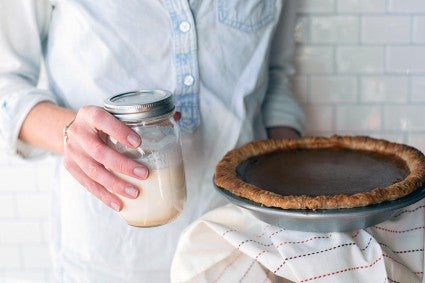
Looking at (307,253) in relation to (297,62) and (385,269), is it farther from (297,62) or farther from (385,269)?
(297,62)

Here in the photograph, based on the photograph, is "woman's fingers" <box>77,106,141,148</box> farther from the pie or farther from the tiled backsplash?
the tiled backsplash

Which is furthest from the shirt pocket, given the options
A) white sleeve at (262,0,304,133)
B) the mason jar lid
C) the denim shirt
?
the mason jar lid

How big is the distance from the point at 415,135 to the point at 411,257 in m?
0.45

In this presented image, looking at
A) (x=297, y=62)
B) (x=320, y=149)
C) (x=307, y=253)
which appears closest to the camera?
(x=307, y=253)

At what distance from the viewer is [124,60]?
729 millimetres

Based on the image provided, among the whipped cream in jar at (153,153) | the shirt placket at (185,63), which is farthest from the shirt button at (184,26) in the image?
the whipped cream in jar at (153,153)

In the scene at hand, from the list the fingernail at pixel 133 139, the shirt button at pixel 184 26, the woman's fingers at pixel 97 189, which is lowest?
the woman's fingers at pixel 97 189

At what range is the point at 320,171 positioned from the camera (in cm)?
64

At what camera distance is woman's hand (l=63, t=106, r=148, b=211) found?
1.77 ft

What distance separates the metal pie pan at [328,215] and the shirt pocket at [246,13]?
10.7 inches

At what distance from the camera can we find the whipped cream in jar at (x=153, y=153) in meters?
0.55

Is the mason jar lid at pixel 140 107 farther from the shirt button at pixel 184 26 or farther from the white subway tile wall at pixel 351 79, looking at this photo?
the white subway tile wall at pixel 351 79

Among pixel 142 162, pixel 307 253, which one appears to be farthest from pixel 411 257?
pixel 142 162

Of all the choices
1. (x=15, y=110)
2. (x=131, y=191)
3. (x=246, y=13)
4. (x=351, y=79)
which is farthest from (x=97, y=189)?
(x=351, y=79)
